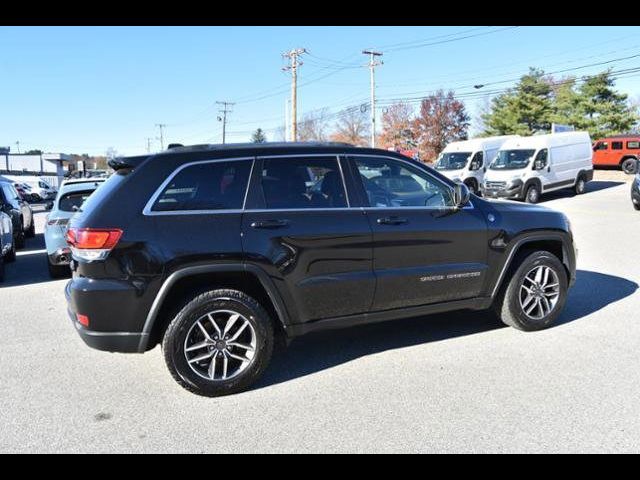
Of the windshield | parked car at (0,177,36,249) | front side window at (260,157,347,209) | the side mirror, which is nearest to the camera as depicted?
front side window at (260,157,347,209)

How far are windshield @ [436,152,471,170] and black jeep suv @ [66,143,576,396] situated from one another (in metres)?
18.5

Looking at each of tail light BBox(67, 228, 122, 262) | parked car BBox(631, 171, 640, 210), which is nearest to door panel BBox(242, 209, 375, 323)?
tail light BBox(67, 228, 122, 262)

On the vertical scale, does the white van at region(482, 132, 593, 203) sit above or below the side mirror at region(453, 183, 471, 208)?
above

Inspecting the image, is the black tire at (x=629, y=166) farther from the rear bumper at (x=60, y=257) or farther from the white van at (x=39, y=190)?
the white van at (x=39, y=190)

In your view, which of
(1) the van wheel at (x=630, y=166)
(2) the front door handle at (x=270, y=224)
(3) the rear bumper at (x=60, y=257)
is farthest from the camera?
(1) the van wheel at (x=630, y=166)

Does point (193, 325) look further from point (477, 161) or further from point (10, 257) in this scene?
point (477, 161)

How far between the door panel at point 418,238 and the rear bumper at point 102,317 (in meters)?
1.90

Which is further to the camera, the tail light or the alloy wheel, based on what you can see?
the alloy wheel

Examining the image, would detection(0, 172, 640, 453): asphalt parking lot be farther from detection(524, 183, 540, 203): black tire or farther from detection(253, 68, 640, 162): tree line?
detection(253, 68, 640, 162): tree line

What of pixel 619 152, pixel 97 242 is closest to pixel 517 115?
pixel 619 152

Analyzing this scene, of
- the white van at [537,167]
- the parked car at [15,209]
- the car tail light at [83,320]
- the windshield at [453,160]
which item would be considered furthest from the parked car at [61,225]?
the windshield at [453,160]

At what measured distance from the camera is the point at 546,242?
17.0 ft

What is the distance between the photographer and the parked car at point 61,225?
7523 millimetres

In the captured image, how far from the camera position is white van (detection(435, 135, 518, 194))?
71.4 feet
